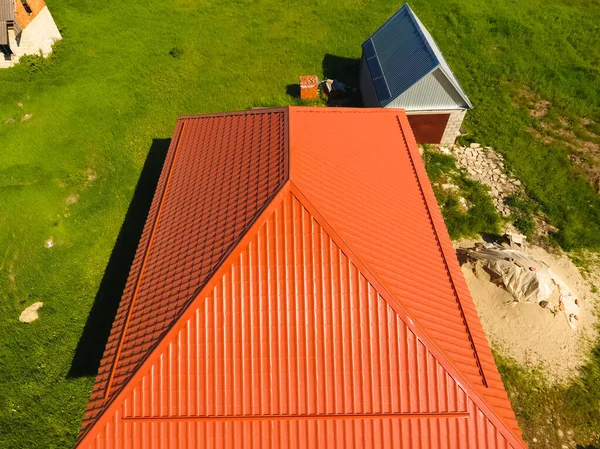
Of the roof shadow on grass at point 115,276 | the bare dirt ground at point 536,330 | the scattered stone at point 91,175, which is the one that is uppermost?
the bare dirt ground at point 536,330

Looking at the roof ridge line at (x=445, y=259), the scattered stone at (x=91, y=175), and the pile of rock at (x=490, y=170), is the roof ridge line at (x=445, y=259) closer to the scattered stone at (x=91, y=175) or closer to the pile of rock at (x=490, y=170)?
the pile of rock at (x=490, y=170)

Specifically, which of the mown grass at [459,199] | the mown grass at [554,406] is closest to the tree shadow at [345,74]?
the mown grass at [459,199]

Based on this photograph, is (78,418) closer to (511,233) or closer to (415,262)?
(415,262)

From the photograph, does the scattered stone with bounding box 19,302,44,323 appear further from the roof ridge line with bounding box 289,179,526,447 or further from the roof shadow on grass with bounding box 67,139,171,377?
the roof ridge line with bounding box 289,179,526,447

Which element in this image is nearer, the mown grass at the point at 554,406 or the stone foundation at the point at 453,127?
the mown grass at the point at 554,406

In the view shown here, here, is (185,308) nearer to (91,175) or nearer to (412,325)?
(412,325)

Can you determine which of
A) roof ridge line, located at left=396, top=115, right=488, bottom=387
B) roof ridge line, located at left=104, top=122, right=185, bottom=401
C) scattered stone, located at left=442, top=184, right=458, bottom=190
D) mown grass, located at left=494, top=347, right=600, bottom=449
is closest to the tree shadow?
scattered stone, located at left=442, top=184, right=458, bottom=190

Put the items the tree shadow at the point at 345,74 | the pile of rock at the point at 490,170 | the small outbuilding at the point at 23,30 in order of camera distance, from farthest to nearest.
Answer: the tree shadow at the point at 345,74
the small outbuilding at the point at 23,30
the pile of rock at the point at 490,170
